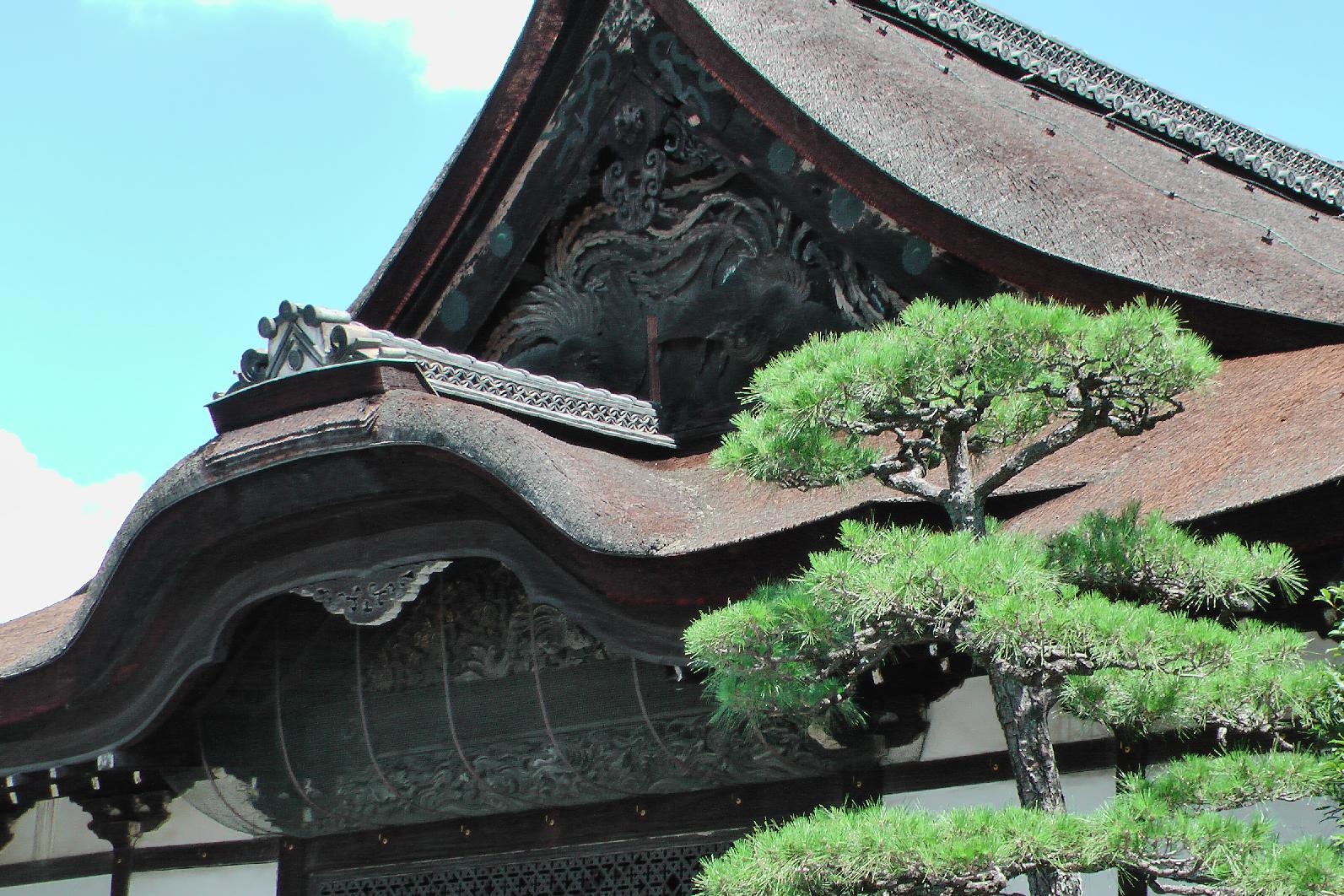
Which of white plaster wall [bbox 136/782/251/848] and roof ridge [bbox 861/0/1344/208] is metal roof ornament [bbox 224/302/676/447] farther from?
roof ridge [bbox 861/0/1344/208]

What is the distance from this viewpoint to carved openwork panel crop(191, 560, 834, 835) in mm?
5559

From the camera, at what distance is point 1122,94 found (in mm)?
9859

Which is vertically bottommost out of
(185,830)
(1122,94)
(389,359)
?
(185,830)

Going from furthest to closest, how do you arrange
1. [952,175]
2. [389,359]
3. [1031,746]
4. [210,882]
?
[210,882], [952,175], [389,359], [1031,746]

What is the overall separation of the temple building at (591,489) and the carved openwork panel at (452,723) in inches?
0.6

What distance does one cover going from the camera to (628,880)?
575 cm

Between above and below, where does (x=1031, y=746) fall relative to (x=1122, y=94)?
below

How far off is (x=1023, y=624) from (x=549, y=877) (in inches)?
131

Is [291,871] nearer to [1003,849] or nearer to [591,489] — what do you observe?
[591,489]

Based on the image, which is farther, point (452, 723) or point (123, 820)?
point (123, 820)

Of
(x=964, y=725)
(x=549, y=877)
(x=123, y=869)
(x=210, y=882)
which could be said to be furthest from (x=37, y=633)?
(x=964, y=725)

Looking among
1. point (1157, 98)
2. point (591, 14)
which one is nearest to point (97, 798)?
point (591, 14)

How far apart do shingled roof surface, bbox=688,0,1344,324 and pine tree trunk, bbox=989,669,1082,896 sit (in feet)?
6.04

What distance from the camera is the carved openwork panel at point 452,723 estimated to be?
219 inches
